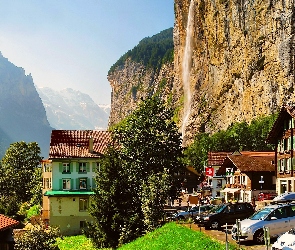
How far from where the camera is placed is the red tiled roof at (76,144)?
214 feet

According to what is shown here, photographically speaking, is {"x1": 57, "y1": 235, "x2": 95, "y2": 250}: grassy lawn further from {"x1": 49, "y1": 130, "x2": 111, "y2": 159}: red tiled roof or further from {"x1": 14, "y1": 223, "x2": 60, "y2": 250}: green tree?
{"x1": 49, "y1": 130, "x2": 111, "y2": 159}: red tiled roof

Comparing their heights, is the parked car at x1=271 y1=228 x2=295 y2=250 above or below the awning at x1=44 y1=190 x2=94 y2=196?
below

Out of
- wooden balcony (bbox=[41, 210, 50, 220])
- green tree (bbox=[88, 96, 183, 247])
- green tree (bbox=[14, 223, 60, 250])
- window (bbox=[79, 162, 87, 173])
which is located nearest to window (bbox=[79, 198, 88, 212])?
window (bbox=[79, 162, 87, 173])

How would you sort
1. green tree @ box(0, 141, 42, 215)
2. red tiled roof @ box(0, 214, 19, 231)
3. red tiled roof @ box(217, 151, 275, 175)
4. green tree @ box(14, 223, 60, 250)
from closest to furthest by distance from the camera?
green tree @ box(14, 223, 60, 250) → red tiled roof @ box(0, 214, 19, 231) → red tiled roof @ box(217, 151, 275, 175) → green tree @ box(0, 141, 42, 215)

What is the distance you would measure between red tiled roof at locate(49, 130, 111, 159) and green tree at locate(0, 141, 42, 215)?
67.2 ft

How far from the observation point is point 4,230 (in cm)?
3925

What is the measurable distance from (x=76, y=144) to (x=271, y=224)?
143 ft

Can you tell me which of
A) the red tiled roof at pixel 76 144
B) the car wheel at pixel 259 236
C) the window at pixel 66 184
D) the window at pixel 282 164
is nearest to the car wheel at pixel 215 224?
the car wheel at pixel 259 236

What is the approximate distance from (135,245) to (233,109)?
352 feet

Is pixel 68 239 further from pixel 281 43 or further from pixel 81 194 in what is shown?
pixel 281 43

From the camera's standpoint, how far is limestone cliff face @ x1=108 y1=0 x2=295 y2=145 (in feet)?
380

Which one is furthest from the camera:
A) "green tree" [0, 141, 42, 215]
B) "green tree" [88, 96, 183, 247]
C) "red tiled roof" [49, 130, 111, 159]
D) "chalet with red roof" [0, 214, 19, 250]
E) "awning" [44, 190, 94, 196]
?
"green tree" [0, 141, 42, 215]

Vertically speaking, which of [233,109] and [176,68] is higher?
[176,68]

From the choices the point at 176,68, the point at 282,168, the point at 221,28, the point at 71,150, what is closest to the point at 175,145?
the point at 282,168
